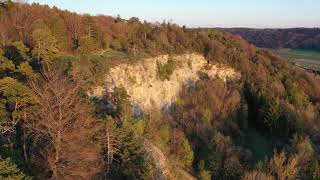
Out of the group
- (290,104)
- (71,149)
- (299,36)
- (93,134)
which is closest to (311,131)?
(290,104)

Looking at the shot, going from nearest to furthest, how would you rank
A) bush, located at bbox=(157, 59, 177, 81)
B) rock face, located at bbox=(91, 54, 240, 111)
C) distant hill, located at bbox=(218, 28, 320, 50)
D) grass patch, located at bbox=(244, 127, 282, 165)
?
1. rock face, located at bbox=(91, 54, 240, 111)
2. grass patch, located at bbox=(244, 127, 282, 165)
3. bush, located at bbox=(157, 59, 177, 81)
4. distant hill, located at bbox=(218, 28, 320, 50)

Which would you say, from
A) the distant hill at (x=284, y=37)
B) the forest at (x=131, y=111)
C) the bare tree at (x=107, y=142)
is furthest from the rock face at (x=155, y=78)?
the distant hill at (x=284, y=37)

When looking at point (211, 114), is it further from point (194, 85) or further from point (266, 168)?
point (266, 168)

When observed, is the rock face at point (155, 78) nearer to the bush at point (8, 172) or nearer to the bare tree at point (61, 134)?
the bare tree at point (61, 134)

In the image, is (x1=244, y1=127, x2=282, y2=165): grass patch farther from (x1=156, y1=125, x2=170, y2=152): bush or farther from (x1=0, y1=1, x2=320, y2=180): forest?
(x1=156, y1=125, x2=170, y2=152): bush

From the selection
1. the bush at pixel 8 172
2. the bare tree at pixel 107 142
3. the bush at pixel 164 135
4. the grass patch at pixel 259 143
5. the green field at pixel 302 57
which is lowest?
the grass patch at pixel 259 143

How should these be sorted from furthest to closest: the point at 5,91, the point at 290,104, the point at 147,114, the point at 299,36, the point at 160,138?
the point at 299,36
the point at 290,104
the point at 147,114
the point at 160,138
the point at 5,91

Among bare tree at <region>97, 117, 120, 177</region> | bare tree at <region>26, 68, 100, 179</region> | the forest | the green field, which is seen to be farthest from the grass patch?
the green field
